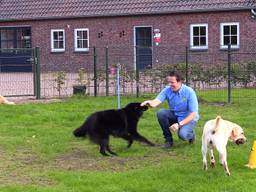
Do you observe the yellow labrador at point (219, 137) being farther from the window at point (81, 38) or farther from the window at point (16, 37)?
the window at point (16, 37)

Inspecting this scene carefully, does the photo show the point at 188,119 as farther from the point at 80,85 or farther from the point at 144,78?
the point at 80,85

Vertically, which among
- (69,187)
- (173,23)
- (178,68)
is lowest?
(69,187)

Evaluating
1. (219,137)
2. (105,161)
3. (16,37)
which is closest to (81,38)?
(16,37)

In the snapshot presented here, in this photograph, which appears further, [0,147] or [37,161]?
[0,147]

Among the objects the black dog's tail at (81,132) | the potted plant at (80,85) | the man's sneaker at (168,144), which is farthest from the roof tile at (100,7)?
the black dog's tail at (81,132)

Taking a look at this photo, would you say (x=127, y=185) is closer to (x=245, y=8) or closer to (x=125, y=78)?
(x=125, y=78)

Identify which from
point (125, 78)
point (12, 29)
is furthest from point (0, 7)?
point (125, 78)

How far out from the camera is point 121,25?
32.0 meters

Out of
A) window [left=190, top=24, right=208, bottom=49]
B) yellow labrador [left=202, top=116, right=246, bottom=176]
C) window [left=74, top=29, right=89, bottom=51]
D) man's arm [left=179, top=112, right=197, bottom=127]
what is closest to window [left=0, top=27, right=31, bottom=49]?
window [left=74, top=29, right=89, bottom=51]

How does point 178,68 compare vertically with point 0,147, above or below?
above

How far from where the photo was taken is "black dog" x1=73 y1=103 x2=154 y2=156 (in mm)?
9398

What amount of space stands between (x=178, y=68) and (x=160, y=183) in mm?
11149

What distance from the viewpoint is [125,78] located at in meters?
18.7

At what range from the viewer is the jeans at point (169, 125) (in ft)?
32.8
